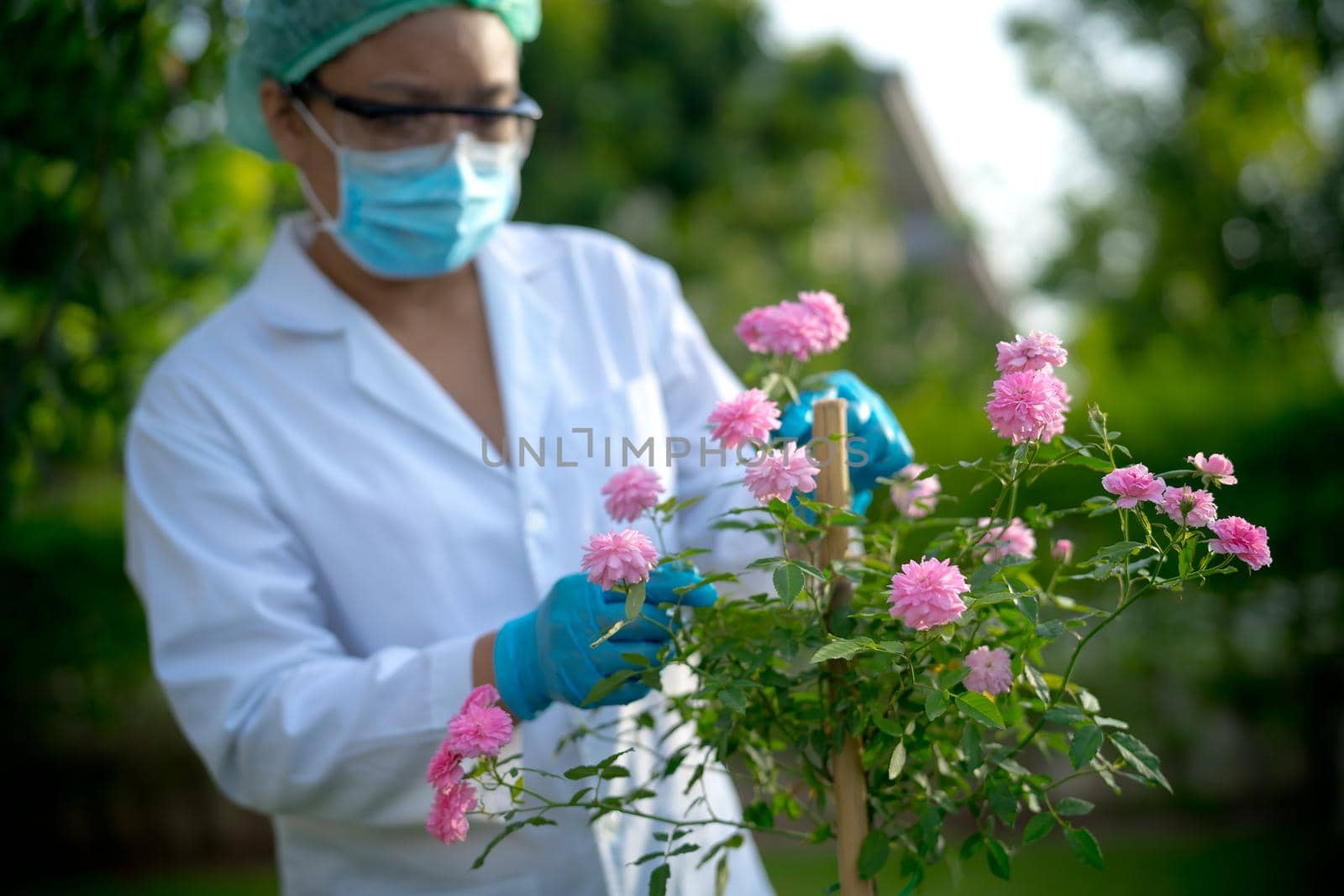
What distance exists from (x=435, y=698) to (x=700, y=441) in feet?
2.19

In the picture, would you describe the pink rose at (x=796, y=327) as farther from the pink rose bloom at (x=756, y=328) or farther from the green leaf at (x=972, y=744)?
the green leaf at (x=972, y=744)

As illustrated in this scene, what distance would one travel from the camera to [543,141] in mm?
11500

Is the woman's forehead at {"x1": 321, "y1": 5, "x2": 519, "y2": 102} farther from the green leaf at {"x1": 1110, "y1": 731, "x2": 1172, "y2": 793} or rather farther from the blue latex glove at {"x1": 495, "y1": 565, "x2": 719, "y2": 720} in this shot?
the green leaf at {"x1": 1110, "y1": 731, "x2": 1172, "y2": 793}

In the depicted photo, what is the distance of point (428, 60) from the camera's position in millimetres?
1995

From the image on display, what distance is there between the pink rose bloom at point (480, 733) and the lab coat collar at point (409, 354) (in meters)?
0.70

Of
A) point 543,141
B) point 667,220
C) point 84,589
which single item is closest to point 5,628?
point 84,589

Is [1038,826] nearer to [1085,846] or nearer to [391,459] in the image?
[1085,846]

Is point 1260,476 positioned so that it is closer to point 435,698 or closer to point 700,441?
point 700,441

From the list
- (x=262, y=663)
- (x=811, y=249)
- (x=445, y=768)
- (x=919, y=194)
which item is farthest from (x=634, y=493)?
(x=919, y=194)

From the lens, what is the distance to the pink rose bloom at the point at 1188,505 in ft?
4.14

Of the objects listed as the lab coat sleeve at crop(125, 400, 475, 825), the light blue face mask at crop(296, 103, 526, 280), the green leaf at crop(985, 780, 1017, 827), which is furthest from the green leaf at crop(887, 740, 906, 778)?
the light blue face mask at crop(296, 103, 526, 280)

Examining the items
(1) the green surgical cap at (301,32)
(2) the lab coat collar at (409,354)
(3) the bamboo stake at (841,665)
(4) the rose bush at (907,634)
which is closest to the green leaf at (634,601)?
(4) the rose bush at (907,634)

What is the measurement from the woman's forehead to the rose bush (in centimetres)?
76

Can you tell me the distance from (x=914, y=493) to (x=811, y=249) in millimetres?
11366
